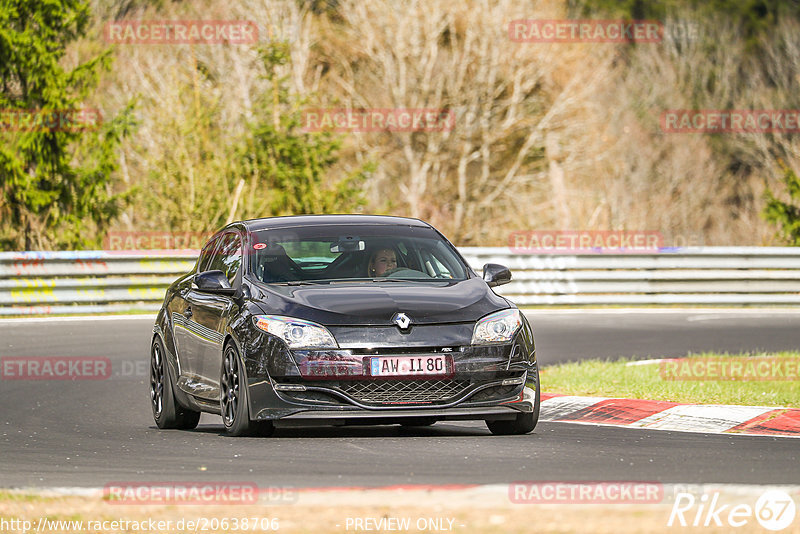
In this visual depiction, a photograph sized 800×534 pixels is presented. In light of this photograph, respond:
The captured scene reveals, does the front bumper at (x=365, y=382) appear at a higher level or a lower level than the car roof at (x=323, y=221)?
lower

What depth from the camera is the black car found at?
30.9ft

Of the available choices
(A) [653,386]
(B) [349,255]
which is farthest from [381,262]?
(A) [653,386]

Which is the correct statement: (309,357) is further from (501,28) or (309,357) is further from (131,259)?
(501,28)

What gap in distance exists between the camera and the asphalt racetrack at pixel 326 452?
26.1 ft

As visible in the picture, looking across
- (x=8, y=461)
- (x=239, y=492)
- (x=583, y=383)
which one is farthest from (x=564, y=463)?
(x=583, y=383)

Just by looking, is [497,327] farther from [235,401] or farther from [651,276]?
[651,276]

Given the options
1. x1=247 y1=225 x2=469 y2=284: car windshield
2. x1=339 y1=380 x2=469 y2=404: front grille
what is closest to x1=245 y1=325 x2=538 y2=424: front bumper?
x1=339 y1=380 x2=469 y2=404: front grille

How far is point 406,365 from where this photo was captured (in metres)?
9.43

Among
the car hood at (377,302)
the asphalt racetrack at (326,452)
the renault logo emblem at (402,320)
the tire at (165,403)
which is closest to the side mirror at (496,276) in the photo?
the car hood at (377,302)

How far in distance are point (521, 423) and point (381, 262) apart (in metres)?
1.50

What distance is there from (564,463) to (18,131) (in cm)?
2055

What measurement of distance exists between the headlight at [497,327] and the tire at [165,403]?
2783mm

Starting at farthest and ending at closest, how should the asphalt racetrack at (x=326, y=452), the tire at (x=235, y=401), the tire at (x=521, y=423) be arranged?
the tire at (x=521, y=423), the tire at (x=235, y=401), the asphalt racetrack at (x=326, y=452)

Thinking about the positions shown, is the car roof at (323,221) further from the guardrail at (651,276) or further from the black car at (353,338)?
the guardrail at (651,276)
